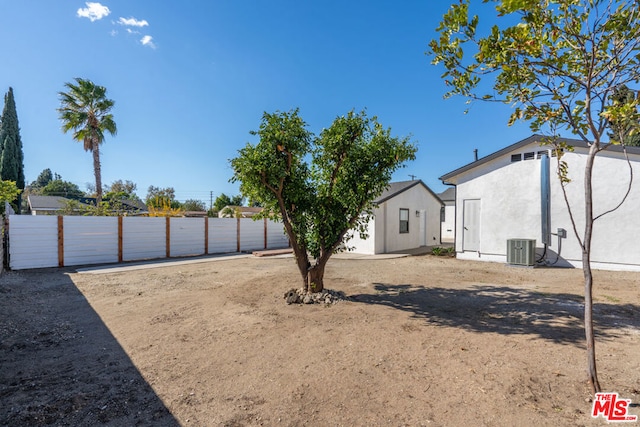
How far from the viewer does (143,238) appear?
12.5 metres

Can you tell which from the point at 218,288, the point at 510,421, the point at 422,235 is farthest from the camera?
the point at 422,235

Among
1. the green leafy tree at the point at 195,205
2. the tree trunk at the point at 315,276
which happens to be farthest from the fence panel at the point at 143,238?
the green leafy tree at the point at 195,205

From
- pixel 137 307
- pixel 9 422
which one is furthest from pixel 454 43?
pixel 137 307

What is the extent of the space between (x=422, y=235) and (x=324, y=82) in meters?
9.97

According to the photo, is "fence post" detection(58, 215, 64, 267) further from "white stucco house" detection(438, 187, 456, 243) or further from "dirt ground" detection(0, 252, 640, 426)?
"white stucco house" detection(438, 187, 456, 243)

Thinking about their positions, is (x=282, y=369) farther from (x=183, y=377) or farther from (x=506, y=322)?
(x=506, y=322)

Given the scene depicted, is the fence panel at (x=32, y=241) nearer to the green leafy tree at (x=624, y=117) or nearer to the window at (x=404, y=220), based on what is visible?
the green leafy tree at (x=624, y=117)

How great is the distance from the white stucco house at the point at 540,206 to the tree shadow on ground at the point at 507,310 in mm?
4840

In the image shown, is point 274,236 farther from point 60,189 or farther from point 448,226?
point 60,189

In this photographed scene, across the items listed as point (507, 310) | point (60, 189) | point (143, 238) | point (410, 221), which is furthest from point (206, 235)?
point (60, 189)

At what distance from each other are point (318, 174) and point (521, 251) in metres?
8.42

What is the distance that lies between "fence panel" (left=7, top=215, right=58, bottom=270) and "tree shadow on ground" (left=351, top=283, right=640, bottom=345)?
1036 centimetres

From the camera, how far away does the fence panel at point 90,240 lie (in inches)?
420

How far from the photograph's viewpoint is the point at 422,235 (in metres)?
17.7
